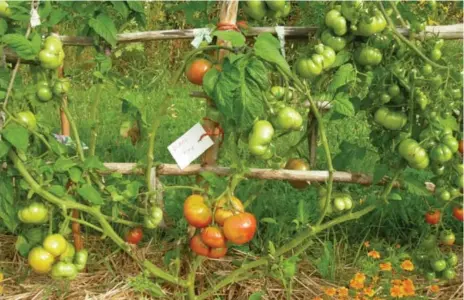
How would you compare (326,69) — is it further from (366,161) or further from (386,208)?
(366,161)

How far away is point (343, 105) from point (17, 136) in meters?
1.07

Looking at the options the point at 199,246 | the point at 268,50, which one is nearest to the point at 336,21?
the point at 268,50

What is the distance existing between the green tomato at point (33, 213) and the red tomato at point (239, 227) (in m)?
0.64

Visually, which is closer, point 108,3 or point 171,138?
point 108,3

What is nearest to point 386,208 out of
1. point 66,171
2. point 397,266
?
point 397,266

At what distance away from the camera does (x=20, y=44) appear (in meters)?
2.07

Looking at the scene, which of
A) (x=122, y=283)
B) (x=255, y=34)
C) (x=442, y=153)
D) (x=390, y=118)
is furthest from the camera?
(x=122, y=283)

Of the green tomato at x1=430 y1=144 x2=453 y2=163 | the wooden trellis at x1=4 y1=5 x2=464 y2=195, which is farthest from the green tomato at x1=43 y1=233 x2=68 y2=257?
the green tomato at x1=430 y1=144 x2=453 y2=163

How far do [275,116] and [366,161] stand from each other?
1.59 meters

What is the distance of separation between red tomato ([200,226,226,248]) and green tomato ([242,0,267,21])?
73 cm

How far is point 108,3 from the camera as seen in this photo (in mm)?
2252

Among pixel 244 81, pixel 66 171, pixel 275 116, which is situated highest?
pixel 244 81

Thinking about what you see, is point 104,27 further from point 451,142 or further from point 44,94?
point 451,142

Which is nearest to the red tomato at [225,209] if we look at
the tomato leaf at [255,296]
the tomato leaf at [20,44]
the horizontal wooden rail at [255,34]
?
the tomato leaf at [255,296]
